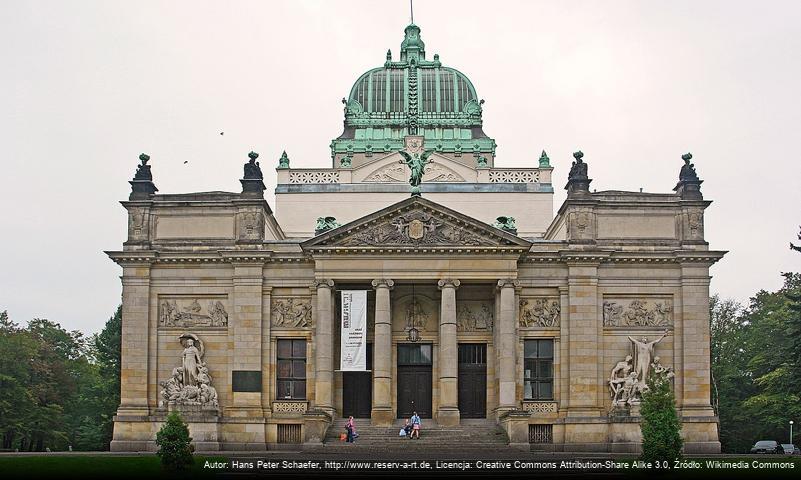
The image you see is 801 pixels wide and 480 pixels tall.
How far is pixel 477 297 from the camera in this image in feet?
188

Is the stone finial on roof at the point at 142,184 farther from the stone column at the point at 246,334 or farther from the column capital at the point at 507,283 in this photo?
the column capital at the point at 507,283

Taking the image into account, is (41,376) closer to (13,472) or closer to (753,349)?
(13,472)

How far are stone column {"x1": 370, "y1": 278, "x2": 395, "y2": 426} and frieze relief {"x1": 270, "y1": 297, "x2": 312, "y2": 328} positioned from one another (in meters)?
3.71

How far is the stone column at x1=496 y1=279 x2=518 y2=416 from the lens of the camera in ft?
177

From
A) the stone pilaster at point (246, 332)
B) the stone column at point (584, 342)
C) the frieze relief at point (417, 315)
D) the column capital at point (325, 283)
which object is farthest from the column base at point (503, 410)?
Answer: the stone pilaster at point (246, 332)

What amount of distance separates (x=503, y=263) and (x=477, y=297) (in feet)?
10.7

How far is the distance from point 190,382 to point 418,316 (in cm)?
1156

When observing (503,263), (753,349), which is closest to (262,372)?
(503,263)

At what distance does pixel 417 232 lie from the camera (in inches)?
2164

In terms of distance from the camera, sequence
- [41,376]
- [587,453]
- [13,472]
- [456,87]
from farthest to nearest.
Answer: [41,376]
[456,87]
[587,453]
[13,472]

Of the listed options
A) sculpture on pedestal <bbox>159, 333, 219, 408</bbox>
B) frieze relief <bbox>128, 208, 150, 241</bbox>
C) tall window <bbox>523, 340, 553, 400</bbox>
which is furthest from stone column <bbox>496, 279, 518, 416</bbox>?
frieze relief <bbox>128, 208, 150, 241</bbox>

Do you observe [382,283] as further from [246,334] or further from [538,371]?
[538,371]

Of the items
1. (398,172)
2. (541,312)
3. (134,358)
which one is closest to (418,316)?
(541,312)

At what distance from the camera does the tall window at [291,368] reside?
184 ft
